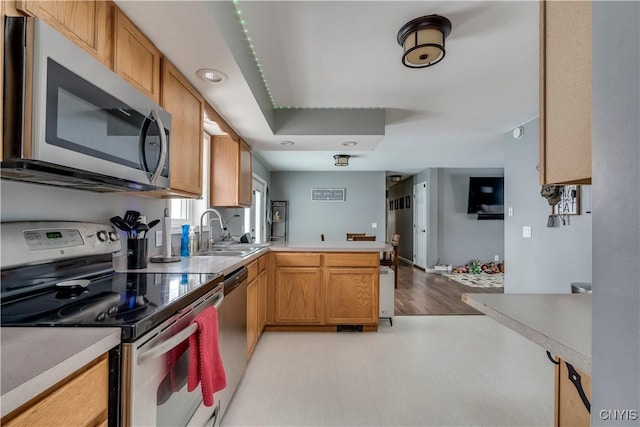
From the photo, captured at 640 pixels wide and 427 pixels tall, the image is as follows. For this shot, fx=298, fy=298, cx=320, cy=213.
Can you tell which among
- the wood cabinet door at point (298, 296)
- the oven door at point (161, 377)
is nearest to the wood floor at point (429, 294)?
the wood cabinet door at point (298, 296)

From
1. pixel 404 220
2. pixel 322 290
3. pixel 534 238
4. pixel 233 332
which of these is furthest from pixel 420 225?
pixel 233 332

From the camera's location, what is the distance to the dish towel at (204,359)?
1121mm

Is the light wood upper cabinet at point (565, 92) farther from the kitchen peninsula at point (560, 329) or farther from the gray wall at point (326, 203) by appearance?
the gray wall at point (326, 203)

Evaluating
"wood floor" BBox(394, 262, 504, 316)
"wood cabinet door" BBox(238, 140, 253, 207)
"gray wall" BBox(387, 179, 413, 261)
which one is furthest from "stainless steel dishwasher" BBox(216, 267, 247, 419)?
"gray wall" BBox(387, 179, 413, 261)

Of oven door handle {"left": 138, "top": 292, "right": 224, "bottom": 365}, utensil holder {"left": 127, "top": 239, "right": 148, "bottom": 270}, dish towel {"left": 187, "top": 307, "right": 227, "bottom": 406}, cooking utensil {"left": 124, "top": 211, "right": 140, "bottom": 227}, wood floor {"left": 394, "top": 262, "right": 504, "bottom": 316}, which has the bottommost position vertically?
wood floor {"left": 394, "top": 262, "right": 504, "bottom": 316}

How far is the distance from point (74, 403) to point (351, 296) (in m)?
2.57

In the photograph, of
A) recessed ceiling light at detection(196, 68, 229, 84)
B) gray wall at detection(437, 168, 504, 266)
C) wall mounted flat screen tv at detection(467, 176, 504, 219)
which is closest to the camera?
recessed ceiling light at detection(196, 68, 229, 84)

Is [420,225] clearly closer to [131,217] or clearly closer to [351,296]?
[351,296]

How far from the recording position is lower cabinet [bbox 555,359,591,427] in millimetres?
1081

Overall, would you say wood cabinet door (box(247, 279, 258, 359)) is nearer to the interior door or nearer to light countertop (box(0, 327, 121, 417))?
light countertop (box(0, 327, 121, 417))

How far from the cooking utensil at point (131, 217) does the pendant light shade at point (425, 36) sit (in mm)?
1859

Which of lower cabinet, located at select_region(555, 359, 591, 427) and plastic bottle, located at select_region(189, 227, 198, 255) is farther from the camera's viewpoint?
plastic bottle, located at select_region(189, 227, 198, 255)

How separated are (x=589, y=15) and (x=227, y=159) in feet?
9.37

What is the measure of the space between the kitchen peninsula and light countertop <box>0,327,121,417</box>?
1.05 m
